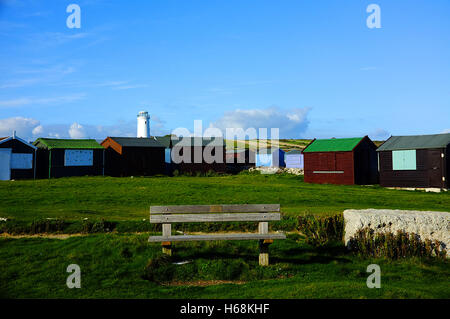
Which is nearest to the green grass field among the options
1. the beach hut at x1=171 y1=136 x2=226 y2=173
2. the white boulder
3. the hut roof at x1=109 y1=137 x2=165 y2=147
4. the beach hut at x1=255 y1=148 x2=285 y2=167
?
the white boulder

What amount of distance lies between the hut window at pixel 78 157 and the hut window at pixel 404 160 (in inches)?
1208

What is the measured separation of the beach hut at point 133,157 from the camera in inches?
1772

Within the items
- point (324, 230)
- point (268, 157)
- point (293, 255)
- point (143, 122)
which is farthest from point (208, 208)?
point (143, 122)

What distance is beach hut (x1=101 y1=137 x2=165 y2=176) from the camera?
4500 cm

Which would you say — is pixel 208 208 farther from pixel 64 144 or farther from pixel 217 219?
pixel 64 144

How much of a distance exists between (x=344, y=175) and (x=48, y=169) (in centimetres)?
2998

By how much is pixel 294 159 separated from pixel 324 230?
50.7 meters

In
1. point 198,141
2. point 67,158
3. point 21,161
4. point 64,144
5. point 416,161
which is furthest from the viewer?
point 198,141

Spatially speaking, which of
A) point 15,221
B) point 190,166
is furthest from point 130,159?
point 15,221

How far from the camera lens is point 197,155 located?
51344mm

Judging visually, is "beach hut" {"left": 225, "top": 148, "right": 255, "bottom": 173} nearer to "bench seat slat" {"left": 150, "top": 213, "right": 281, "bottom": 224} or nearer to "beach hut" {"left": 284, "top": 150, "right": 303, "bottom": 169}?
"beach hut" {"left": 284, "top": 150, "right": 303, "bottom": 169}

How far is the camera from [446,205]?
23156 mm
